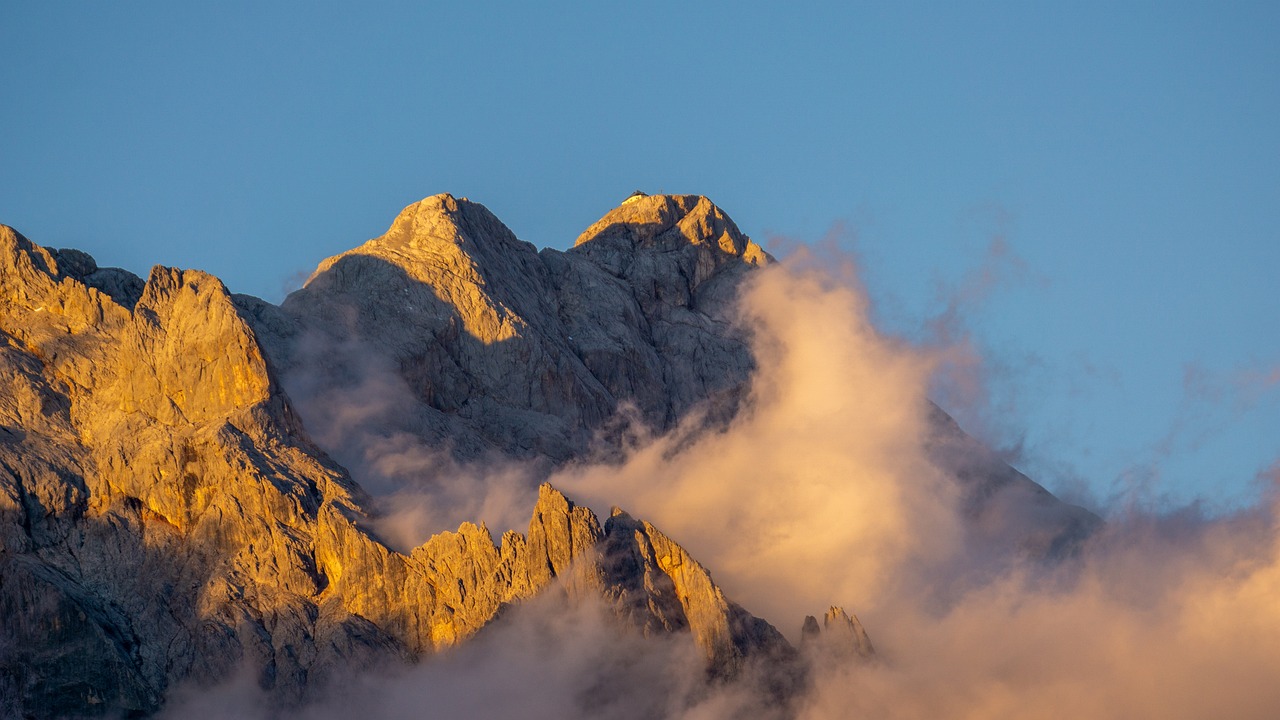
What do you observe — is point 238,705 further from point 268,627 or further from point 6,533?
point 6,533

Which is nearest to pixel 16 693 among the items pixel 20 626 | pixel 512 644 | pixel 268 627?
pixel 20 626

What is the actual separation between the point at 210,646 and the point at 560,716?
25.3 metres

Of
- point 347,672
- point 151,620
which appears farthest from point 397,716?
point 151,620

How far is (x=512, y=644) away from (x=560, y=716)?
244 inches

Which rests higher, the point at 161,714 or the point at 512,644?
the point at 512,644

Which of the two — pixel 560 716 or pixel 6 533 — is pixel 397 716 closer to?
pixel 560 716

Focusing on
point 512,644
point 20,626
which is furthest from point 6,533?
point 512,644

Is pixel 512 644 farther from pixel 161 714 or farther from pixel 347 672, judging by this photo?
pixel 161 714

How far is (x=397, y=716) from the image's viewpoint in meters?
193

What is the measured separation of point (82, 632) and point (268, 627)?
43.5ft

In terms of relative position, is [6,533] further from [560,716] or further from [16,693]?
[560,716]

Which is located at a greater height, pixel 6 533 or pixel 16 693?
pixel 6 533

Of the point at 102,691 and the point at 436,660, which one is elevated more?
the point at 436,660

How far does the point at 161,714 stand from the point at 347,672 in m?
13.3
